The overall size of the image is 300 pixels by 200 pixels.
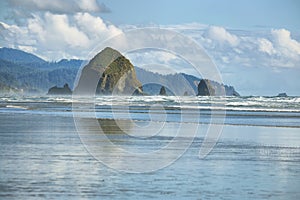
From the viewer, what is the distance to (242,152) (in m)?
25.7

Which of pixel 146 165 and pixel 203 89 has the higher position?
pixel 203 89

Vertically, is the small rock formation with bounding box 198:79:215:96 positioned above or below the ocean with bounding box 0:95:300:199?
above

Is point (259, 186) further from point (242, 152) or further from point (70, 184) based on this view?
point (242, 152)

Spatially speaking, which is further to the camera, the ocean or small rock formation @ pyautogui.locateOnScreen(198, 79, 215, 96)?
small rock formation @ pyautogui.locateOnScreen(198, 79, 215, 96)

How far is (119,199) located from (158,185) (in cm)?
217

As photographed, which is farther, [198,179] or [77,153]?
[77,153]

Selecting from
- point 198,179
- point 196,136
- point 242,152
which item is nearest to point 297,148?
point 242,152

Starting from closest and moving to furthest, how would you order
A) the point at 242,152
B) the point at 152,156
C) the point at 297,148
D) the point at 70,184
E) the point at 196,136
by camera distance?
the point at 70,184 → the point at 152,156 → the point at 242,152 → the point at 297,148 → the point at 196,136

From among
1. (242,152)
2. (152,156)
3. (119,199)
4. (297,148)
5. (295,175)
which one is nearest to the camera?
(119,199)

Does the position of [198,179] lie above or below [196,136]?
below

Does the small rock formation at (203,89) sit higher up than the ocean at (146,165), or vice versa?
the small rock formation at (203,89)

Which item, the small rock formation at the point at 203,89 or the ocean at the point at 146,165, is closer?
the ocean at the point at 146,165

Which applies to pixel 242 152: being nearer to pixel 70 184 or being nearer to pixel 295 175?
pixel 295 175

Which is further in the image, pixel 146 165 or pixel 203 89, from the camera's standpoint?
pixel 203 89
